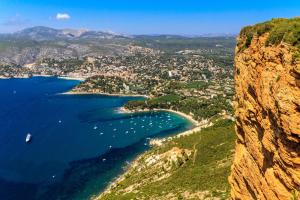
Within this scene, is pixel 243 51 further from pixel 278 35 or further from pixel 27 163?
pixel 27 163

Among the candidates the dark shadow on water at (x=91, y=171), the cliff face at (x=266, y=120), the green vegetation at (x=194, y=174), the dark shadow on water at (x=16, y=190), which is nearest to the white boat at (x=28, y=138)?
the dark shadow on water at (x=91, y=171)

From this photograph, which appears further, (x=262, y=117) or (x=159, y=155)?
(x=159, y=155)

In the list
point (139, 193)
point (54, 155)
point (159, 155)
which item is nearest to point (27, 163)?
point (54, 155)

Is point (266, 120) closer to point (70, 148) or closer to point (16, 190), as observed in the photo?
point (16, 190)

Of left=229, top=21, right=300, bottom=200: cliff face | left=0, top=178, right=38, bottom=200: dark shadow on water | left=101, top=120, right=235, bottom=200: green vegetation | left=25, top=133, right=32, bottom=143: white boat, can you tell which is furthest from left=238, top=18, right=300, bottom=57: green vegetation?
left=25, top=133, right=32, bottom=143: white boat

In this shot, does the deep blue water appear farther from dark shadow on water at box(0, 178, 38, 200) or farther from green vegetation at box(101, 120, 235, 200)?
green vegetation at box(101, 120, 235, 200)

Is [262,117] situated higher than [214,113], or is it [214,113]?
[262,117]

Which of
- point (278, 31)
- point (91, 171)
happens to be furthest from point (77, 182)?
point (278, 31)
